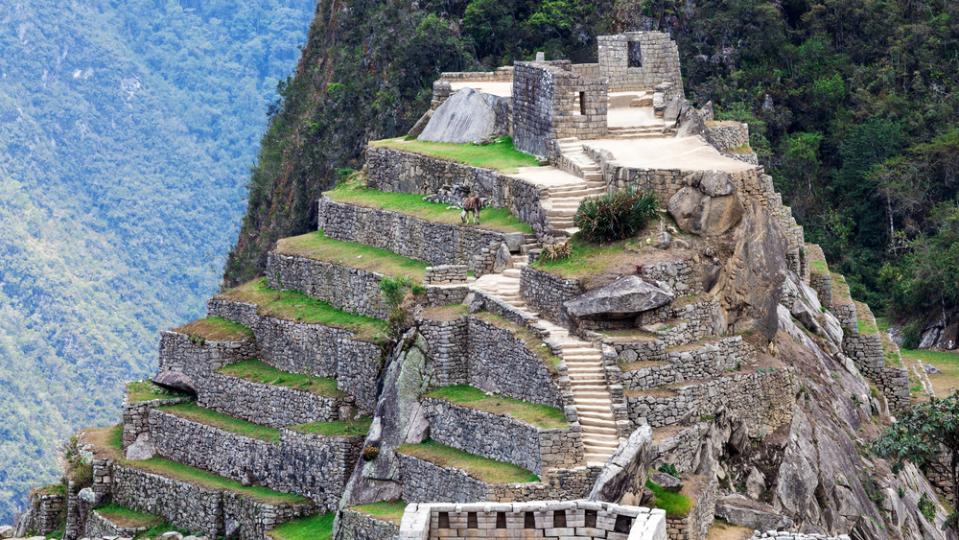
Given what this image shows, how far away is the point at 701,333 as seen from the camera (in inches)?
2149

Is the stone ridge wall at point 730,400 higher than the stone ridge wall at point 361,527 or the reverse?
higher

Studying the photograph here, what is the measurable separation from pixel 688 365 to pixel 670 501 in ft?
13.6

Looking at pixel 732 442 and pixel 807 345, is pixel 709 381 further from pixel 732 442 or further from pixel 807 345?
pixel 807 345

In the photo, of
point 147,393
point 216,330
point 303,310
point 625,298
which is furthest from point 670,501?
point 147,393

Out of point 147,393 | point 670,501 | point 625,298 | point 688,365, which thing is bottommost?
point 147,393

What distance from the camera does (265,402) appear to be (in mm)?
62000

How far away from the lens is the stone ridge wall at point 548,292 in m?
54.6

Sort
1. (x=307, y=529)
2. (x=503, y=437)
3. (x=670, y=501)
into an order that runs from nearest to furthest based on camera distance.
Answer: (x=670, y=501) < (x=503, y=437) < (x=307, y=529)

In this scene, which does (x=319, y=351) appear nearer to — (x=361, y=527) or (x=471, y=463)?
(x=361, y=527)

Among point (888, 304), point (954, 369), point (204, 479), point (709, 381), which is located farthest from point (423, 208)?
point (888, 304)

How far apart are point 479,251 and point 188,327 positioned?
9.58 meters

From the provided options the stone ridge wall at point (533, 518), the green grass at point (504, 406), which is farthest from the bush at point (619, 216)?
the stone ridge wall at point (533, 518)

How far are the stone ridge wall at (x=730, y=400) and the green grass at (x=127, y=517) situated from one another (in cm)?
1392

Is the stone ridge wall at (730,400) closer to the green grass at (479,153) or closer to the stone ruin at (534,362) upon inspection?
the stone ruin at (534,362)
